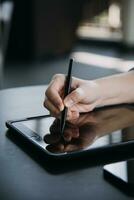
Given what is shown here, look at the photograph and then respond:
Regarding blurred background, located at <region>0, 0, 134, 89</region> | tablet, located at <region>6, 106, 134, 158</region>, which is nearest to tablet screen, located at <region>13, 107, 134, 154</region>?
tablet, located at <region>6, 106, 134, 158</region>

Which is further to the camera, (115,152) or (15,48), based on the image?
(15,48)

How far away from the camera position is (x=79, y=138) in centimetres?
75

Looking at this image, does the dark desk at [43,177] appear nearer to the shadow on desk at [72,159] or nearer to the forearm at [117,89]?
the shadow on desk at [72,159]

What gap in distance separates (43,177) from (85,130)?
0.18 m

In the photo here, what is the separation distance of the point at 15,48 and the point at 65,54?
0.57 meters

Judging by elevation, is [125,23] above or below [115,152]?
below

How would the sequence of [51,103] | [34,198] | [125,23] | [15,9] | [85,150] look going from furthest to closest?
[125,23] → [15,9] → [51,103] → [85,150] → [34,198]

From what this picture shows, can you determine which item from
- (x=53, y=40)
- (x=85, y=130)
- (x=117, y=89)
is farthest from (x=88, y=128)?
(x=53, y=40)

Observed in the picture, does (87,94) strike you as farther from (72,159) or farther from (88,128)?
(72,159)

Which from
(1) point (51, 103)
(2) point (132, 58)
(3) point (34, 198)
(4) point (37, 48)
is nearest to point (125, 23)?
(2) point (132, 58)

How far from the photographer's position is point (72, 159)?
0.69 meters

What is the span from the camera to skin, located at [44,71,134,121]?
34.0 inches

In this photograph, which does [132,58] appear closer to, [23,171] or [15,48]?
[15,48]

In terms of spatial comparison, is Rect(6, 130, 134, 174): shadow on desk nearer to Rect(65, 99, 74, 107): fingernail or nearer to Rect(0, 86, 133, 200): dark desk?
Rect(0, 86, 133, 200): dark desk
